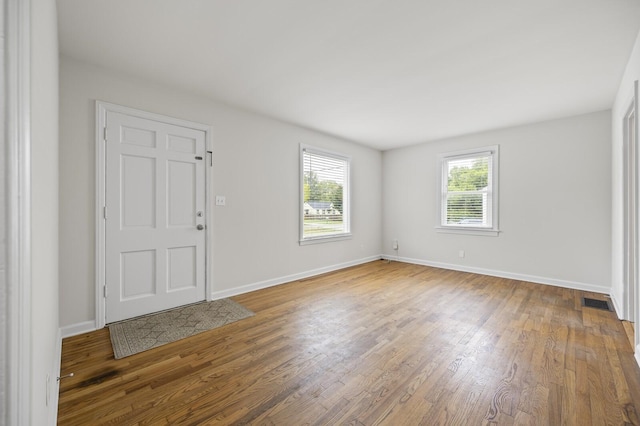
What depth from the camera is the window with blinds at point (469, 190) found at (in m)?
4.77

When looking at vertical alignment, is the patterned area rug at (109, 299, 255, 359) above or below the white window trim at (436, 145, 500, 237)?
below

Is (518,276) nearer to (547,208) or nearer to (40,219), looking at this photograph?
(547,208)

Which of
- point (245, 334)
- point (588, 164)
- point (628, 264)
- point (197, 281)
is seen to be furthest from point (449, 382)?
point (588, 164)

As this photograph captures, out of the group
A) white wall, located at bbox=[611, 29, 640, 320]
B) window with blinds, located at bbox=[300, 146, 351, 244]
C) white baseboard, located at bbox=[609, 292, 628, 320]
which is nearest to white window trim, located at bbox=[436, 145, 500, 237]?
white wall, located at bbox=[611, 29, 640, 320]

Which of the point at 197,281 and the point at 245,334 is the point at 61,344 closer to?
the point at 197,281

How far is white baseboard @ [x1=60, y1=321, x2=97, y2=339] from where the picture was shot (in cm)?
250

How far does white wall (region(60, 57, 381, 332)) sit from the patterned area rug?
322 millimetres

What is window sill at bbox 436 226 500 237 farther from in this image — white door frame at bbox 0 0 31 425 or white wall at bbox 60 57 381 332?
white door frame at bbox 0 0 31 425

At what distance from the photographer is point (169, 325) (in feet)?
9.05

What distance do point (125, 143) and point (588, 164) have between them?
19.0ft

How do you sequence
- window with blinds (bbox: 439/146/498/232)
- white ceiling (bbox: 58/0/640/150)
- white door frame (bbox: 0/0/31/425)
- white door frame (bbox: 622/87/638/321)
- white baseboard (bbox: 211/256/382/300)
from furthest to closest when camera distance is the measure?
window with blinds (bbox: 439/146/498/232) < white baseboard (bbox: 211/256/382/300) < white door frame (bbox: 622/87/638/321) < white ceiling (bbox: 58/0/640/150) < white door frame (bbox: 0/0/31/425)

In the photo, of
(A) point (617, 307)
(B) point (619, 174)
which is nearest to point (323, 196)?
(B) point (619, 174)

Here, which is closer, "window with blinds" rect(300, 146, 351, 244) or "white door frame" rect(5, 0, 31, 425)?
"white door frame" rect(5, 0, 31, 425)

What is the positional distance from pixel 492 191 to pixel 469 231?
2.57ft
